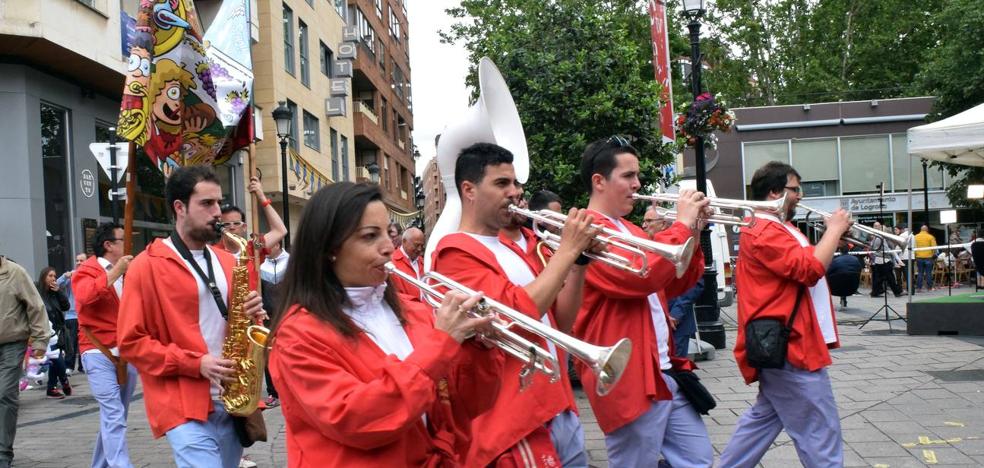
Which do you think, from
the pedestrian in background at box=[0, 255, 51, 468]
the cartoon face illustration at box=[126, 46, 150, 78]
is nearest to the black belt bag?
the cartoon face illustration at box=[126, 46, 150, 78]

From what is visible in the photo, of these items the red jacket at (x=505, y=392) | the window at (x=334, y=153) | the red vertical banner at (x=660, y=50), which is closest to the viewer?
the red jacket at (x=505, y=392)

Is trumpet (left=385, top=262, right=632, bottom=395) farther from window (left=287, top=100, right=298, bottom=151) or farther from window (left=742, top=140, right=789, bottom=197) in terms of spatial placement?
window (left=742, top=140, right=789, bottom=197)

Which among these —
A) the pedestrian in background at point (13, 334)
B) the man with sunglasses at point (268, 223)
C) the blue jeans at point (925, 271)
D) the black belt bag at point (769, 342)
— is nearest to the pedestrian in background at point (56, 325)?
the pedestrian in background at point (13, 334)

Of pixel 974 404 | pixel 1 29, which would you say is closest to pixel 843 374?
→ pixel 974 404

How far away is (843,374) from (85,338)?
7.56 m

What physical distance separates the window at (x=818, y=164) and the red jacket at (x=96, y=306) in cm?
→ 3233

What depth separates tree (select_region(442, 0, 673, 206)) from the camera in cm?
1078

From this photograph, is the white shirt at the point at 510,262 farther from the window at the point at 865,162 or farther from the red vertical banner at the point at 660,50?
the window at the point at 865,162

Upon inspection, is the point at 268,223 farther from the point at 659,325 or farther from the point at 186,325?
the point at 659,325

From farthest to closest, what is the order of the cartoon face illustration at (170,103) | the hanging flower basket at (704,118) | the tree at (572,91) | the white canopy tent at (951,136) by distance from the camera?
the tree at (572,91) → the hanging flower basket at (704,118) → the white canopy tent at (951,136) → the cartoon face illustration at (170,103)

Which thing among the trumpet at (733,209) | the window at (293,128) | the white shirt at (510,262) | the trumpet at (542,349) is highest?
the window at (293,128)

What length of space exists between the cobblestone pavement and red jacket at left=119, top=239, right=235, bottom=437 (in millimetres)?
2923

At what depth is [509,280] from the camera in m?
3.41

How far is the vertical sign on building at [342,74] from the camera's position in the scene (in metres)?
30.2
